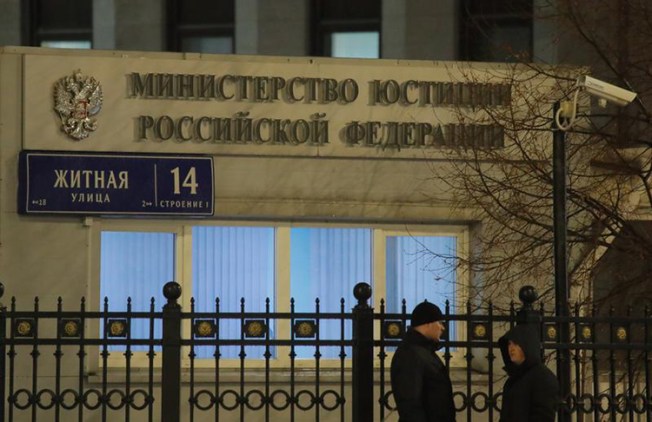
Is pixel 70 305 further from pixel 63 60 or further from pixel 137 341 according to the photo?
pixel 137 341

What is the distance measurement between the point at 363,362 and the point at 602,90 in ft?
9.68

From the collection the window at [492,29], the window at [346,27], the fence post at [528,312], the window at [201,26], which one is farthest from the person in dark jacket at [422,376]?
the window at [201,26]

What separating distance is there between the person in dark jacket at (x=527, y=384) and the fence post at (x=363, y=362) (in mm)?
1932

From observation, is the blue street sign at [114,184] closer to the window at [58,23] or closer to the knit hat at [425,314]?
the window at [58,23]

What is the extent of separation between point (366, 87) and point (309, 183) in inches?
53.9

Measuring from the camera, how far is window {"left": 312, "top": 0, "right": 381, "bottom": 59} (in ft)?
65.9

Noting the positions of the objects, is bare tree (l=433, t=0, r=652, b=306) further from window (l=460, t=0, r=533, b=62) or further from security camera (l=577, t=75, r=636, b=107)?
security camera (l=577, t=75, r=636, b=107)

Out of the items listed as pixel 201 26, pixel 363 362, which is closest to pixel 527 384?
pixel 363 362

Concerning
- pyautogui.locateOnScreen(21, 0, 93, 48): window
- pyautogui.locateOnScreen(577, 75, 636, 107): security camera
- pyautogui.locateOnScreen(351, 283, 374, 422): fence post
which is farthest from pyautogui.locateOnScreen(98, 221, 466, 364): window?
Answer: pyautogui.locateOnScreen(21, 0, 93, 48): window

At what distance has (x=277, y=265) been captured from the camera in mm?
16109

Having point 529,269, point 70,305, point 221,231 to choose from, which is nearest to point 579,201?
point 529,269

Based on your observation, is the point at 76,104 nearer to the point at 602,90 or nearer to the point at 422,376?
the point at 602,90

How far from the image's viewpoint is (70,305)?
1543cm

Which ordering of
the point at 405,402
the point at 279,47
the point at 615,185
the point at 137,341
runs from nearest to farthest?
1. the point at 405,402
2. the point at 137,341
3. the point at 615,185
4. the point at 279,47
